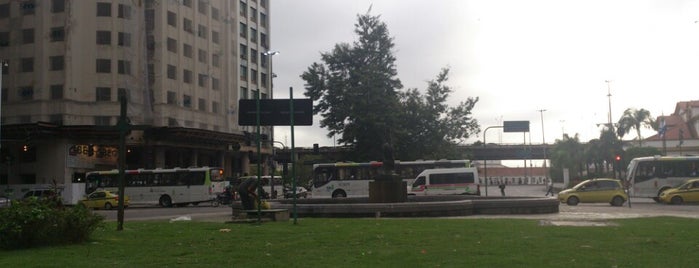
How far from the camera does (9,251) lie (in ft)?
33.8

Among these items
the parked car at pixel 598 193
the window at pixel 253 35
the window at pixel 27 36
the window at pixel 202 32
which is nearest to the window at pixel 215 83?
the window at pixel 202 32

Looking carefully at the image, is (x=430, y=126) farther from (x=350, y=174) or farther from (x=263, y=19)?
(x=263, y=19)

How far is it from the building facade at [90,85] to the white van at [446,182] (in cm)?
1735

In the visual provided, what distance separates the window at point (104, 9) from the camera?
182 ft

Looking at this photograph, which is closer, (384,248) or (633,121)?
(384,248)

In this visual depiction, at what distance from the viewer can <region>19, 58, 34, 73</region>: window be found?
180ft

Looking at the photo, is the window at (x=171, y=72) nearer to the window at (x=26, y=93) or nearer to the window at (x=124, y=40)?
the window at (x=124, y=40)

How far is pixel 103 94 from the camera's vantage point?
2164 inches

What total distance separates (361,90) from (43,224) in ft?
132

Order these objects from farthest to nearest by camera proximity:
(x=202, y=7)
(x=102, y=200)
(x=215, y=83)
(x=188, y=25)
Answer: (x=215, y=83), (x=202, y=7), (x=188, y=25), (x=102, y=200)

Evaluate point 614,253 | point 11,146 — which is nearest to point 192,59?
point 11,146

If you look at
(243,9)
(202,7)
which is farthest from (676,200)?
(243,9)

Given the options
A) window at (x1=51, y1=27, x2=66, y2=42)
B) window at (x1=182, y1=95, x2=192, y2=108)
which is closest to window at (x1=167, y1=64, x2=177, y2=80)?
window at (x1=182, y1=95, x2=192, y2=108)

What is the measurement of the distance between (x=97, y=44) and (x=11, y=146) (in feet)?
37.7
